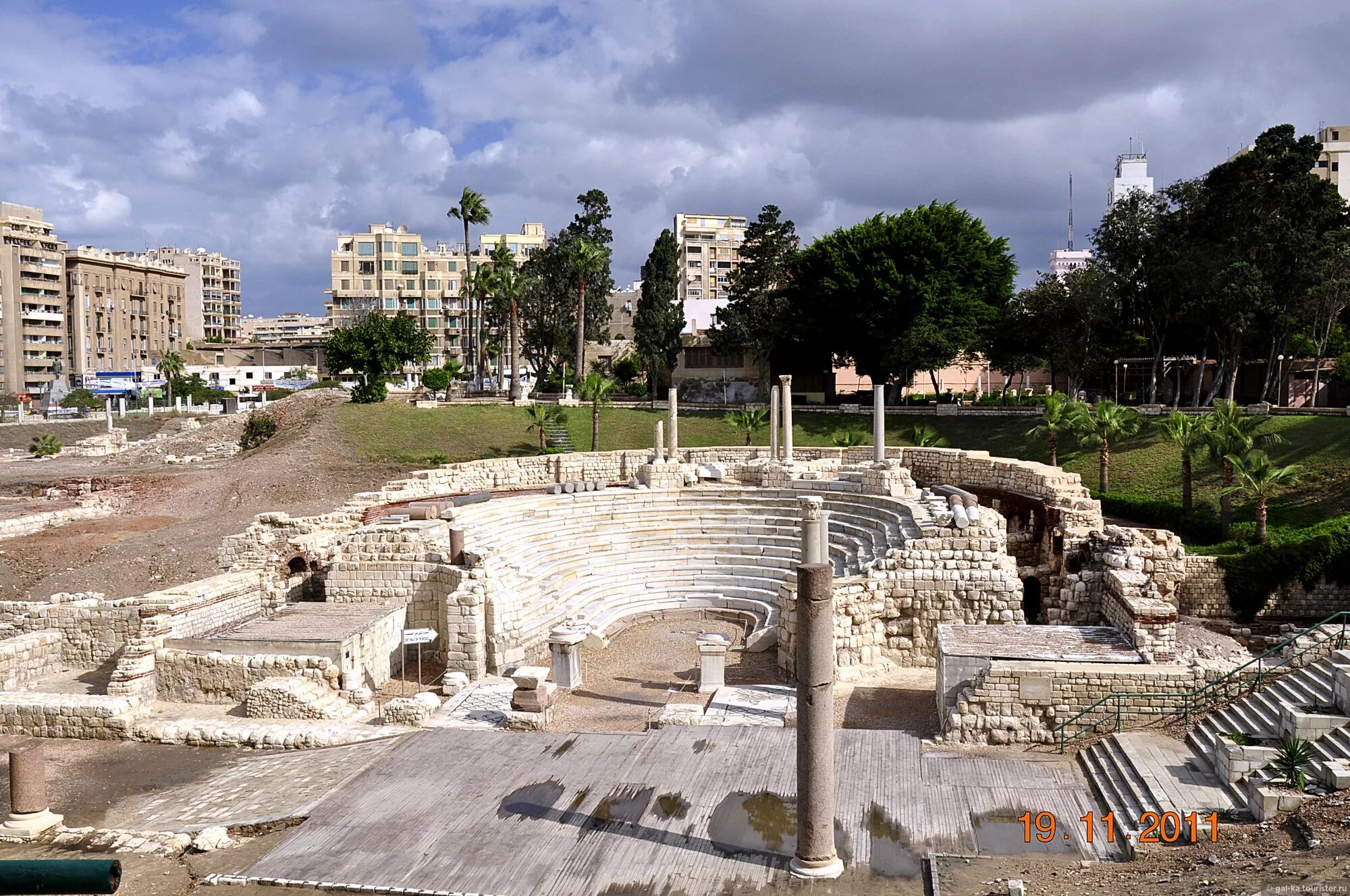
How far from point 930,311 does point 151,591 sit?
40764 mm

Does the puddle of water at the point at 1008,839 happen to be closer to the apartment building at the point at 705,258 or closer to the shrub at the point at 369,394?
the shrub at the point at 369,394

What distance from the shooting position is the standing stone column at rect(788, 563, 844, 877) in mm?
11648

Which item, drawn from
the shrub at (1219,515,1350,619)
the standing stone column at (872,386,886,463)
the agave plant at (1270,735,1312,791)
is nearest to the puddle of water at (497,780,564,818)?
the agave plant at (1270,735,1312,791)

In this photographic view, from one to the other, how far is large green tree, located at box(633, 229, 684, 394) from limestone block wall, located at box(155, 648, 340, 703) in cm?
4405

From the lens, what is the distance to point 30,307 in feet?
285

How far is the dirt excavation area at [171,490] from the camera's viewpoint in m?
27.4

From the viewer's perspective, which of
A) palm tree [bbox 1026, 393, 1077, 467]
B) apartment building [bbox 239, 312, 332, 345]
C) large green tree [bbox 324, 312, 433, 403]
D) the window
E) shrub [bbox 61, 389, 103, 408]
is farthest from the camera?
apartment building [bbox 239, 312, 332, 345]

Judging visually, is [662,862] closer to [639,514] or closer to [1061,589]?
[1061,589]

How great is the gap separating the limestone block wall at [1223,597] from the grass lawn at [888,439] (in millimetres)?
5583

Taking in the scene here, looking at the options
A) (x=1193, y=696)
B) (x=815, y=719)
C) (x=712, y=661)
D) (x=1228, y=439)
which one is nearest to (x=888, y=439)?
Answer: (x=1228, y=439)

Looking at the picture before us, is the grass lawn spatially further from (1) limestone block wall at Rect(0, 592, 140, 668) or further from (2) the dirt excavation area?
(1) limestone block wall at Rect(0, 592, 140, 668)

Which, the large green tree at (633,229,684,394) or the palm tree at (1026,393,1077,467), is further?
the large green tree at (633,229,684,394)

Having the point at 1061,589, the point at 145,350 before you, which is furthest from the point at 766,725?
the point at 145,350

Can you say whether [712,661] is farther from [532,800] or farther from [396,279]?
[396,279]
